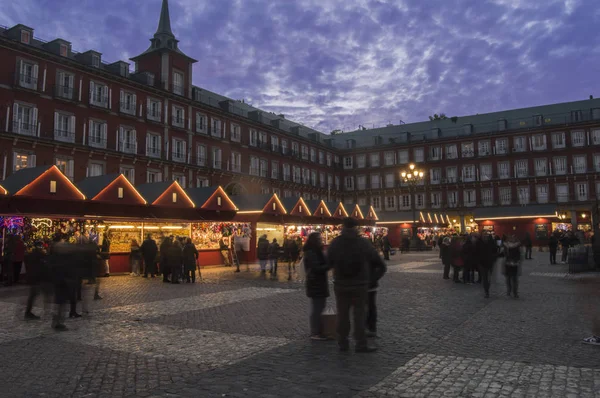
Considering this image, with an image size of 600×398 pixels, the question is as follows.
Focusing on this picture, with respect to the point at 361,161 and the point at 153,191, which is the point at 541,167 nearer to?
the point at 361,161

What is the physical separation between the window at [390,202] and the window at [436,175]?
234 inches

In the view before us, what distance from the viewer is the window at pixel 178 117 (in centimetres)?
4294

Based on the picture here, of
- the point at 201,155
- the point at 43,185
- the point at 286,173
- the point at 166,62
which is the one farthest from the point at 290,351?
the point at 286,173

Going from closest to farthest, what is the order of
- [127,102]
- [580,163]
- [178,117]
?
[127,102], [178,117], [580,163]

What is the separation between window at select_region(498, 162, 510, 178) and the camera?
60.5 meters

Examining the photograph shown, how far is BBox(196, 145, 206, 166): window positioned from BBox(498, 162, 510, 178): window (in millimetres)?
38569

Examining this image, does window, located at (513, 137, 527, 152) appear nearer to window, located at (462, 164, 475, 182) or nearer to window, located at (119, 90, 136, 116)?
window, located at (462, 164, 475, 182)

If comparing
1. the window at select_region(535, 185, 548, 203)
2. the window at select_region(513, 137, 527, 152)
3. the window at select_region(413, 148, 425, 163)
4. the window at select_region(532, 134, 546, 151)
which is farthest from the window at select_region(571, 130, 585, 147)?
the window at select_region(413, 148, 425, 163)

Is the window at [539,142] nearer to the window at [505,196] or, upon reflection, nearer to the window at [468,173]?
the window at [505,196]

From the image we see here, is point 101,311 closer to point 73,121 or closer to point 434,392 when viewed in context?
point 434,392

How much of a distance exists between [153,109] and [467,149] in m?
41.9

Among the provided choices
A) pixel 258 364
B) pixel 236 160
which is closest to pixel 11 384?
pixel 258 364

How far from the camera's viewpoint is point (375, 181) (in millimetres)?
68312

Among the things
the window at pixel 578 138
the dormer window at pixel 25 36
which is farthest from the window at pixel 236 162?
the window at pixel 578 138
